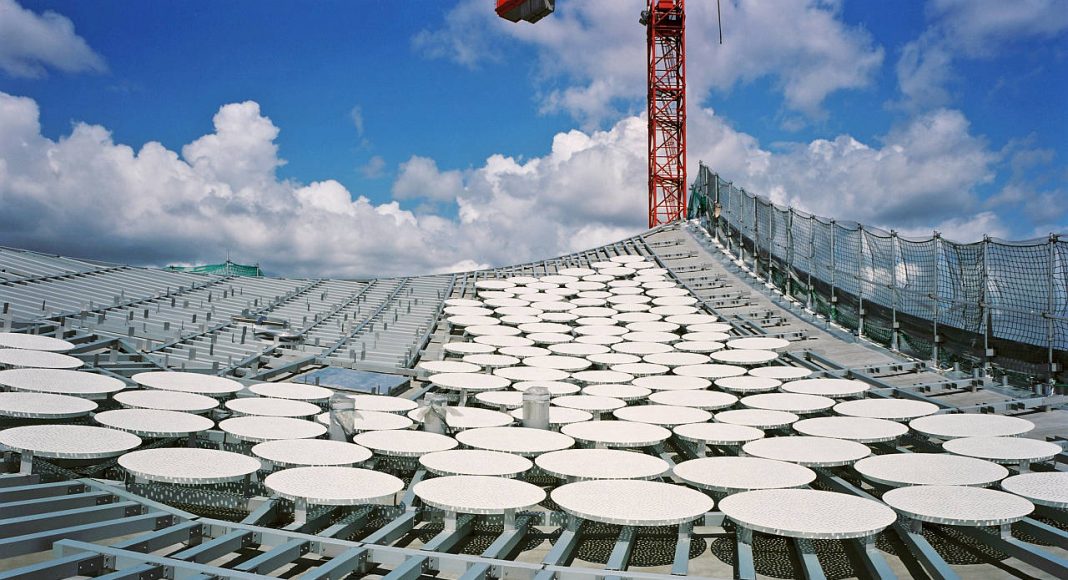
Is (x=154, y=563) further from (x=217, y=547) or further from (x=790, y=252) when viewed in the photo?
(x=790, y=252)

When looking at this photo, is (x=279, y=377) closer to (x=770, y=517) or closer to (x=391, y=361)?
(x=391, y=361)

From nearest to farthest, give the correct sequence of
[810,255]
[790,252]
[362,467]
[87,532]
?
1. [87,532]
2. [362,467]
3. [810,255]
4. [790,252]

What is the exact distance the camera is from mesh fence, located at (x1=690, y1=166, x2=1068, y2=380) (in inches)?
465

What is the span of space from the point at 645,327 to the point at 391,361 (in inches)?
287

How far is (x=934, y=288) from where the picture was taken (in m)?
14.7

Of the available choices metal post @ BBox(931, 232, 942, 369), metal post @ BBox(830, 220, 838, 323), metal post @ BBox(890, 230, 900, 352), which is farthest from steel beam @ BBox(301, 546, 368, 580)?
metal post @ BBox(830, 220, 838, 323)

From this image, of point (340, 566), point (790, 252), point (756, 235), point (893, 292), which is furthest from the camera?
point (756, 235)

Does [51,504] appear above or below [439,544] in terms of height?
above

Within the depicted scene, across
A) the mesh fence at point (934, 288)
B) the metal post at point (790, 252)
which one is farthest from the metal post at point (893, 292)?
the metal post at point (790, 252)

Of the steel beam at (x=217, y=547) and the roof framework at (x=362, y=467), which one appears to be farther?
the roof framework at (x=362, y=467)

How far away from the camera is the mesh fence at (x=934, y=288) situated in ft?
38.8

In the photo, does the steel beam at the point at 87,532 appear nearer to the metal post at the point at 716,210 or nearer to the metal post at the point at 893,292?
the metal post at the point at 893,292

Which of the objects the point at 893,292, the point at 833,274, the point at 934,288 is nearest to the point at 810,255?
the point at 833,274

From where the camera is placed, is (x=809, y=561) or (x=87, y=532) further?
(x=809, y=561)
